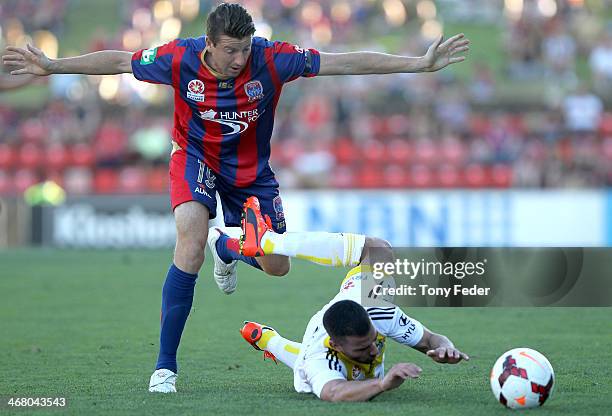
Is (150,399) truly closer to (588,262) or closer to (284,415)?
(284,415)

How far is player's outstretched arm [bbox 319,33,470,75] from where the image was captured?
6.64 metres

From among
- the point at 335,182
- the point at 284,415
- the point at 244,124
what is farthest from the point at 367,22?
the point at 284,415

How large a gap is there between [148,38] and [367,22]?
547cm

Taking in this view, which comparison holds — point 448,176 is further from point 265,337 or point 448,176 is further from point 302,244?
point 302,244

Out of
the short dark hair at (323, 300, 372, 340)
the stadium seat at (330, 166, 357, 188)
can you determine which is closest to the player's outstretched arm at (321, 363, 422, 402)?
the short dark hair at (323, 300, 372, 340)

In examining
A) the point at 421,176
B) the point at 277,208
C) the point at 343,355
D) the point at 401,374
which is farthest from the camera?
the point at 421,176

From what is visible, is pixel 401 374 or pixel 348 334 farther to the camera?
pixel 348 334

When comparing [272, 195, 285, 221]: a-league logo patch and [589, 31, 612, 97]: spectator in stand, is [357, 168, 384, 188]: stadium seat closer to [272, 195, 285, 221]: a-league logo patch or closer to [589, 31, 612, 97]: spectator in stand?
[589, 31, 612, 97]: spectator in stand

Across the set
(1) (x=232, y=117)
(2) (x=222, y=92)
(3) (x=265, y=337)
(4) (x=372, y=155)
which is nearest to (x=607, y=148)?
(4) (x=372, y=155)

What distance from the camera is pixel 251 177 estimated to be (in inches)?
286

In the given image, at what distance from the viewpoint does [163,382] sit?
6.39m

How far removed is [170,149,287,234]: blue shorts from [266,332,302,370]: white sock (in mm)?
757

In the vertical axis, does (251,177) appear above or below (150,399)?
above

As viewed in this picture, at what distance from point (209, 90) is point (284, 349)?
1.65 meters
